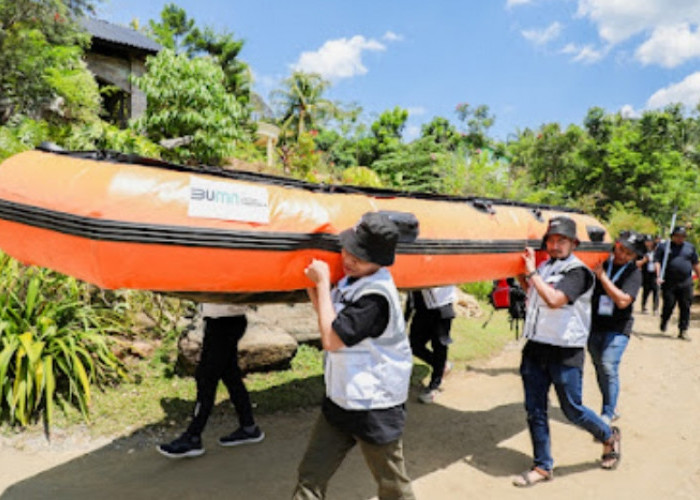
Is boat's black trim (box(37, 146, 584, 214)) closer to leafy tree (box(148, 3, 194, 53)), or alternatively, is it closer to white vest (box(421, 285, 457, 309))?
white vest (box(421, 285, 457, 309))

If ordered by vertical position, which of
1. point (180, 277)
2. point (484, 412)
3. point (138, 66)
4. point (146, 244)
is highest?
point (138, 66)

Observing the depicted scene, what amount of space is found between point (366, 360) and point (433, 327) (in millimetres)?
2729

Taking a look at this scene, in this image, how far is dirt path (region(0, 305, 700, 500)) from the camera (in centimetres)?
325

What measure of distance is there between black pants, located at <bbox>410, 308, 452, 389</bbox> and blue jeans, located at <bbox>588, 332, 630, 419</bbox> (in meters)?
1.30

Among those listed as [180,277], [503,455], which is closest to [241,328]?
[180,277]

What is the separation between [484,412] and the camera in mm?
4758

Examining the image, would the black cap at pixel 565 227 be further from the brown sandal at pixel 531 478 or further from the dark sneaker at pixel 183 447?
the dark sneaker at pixel 183 447

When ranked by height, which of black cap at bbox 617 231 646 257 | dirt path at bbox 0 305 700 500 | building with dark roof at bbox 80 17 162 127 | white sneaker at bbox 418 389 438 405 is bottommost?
dirt path at bbox 0 305 700 500

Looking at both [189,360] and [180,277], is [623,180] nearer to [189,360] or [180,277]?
[189,360]

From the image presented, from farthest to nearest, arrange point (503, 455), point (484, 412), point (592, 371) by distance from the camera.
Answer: point (592, 371) → point (484, 412) → point (503, 455)

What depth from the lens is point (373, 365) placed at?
227 centimetres

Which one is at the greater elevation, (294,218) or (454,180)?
(454,180)

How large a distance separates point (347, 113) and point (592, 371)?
912 inches

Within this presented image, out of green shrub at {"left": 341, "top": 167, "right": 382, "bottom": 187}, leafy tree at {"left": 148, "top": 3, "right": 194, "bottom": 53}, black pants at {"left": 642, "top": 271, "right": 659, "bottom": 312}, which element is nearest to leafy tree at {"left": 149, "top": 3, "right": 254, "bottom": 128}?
leafy tree at {"left": 148, "top": 3, "right": 194, "bottom": 53}
